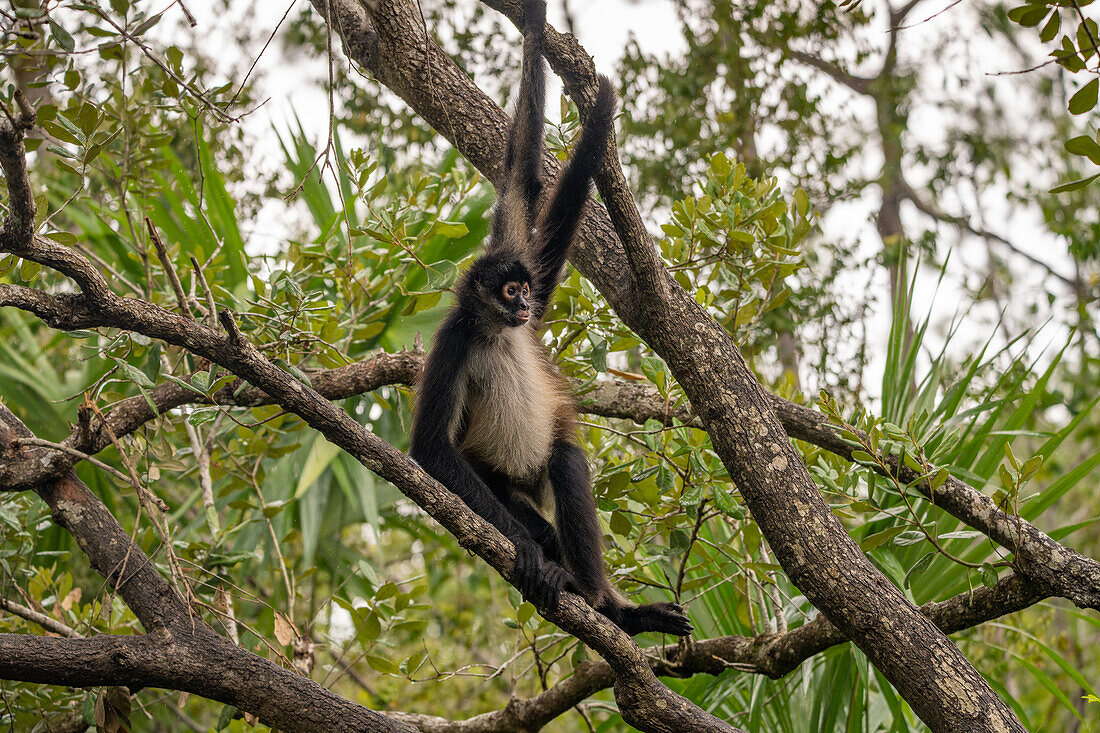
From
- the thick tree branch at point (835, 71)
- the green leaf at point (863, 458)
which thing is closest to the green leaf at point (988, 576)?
the green leaf at point (863, 458)

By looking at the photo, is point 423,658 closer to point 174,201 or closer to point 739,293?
point 739,293

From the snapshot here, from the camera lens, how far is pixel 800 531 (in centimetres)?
294

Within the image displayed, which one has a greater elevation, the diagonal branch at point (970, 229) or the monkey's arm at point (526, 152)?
the diagonal branch at point (970, 229)

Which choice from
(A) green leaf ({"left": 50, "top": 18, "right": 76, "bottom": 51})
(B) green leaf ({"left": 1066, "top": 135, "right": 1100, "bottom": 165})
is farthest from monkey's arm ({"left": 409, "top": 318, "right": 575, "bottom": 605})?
(B) green leaf ({"left": 1066, "top": 135, "right": 1100, "bottom": 165})

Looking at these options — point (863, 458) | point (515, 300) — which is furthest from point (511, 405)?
point (863, 458)

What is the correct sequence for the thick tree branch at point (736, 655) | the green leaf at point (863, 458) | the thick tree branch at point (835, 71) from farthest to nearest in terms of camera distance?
the thick tree branch at point (835, 71) < the green leaf at point (863, 458) < the thick tree branch at point (736, 655)

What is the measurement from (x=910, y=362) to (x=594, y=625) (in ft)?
6.69

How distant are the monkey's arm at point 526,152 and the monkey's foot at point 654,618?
5.83ft

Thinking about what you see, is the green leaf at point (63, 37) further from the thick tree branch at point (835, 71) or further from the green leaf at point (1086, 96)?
the thick tree branch at point (835, 71)

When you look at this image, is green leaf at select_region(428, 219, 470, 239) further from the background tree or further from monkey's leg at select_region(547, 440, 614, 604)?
monkey's leg at select_region(547, 440, 614, 604)

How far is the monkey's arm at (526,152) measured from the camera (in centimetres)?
317

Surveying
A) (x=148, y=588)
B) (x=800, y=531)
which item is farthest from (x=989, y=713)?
(x=148, y=588)

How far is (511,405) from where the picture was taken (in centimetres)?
432

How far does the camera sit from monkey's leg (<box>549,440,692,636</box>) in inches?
149
